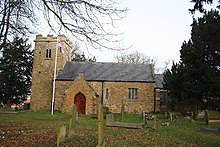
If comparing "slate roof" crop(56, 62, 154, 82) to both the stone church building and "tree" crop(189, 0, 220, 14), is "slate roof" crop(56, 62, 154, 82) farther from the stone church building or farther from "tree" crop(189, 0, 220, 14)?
"tree" crop(189, 0, 220, 14)

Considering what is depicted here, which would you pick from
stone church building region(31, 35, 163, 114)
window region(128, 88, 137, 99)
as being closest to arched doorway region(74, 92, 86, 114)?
stone church building region(31, 35, 163, 114)

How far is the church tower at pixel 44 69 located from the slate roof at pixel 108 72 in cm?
159

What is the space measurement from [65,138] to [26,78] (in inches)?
1295

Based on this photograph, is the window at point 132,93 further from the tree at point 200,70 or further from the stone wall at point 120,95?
the tree at point 200,70

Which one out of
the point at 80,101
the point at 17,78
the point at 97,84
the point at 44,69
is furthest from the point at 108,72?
the point at 17,78

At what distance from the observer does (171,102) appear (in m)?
35.1

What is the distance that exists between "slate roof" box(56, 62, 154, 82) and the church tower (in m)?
1.59

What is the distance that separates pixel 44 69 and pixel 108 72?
9031 mm

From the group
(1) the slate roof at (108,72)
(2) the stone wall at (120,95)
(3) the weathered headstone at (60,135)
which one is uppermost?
(1) the slate roof at (108,72)

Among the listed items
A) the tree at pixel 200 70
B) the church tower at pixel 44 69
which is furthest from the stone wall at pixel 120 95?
the tree at pixel 200 70

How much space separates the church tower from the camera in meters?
34.6

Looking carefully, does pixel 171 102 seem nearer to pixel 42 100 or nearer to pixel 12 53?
pixel 42 100

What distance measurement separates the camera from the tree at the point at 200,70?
895 inches

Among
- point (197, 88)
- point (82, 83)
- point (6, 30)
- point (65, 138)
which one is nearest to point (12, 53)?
point (6, 30)
